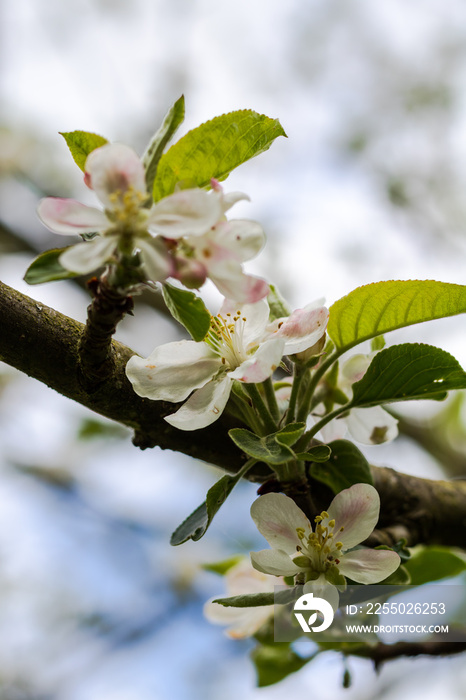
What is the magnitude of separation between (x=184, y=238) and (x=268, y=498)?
0.93 feet

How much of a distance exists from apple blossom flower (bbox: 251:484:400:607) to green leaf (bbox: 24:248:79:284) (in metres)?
0.29

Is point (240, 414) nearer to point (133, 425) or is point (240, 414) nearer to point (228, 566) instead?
point (133, 425)

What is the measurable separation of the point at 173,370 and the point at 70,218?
8.0 inches

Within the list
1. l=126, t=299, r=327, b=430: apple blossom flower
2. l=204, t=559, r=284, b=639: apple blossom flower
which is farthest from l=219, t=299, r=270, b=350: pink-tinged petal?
l=204, t=559, r=284, b=639: apple blossom flower

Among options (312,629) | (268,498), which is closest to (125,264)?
(268,498)

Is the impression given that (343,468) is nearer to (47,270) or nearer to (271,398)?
(271,398)

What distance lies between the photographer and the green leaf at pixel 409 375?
0.67 metres

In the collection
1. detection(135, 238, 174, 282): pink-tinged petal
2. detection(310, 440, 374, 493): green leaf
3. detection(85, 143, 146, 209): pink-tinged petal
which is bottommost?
detection(135, 238, 174, 282): pink-tinged petal

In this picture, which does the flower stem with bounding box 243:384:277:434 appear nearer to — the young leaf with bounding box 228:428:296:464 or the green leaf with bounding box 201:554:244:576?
the young leaf with bounding box 228:428:296:464

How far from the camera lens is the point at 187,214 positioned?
478 mm

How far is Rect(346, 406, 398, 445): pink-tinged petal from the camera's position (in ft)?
2.68

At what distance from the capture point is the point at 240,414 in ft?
2.31

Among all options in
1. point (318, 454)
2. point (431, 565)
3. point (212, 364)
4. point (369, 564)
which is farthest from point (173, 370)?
point (431, 565)

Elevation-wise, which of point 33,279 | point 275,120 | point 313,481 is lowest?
point 33,279
